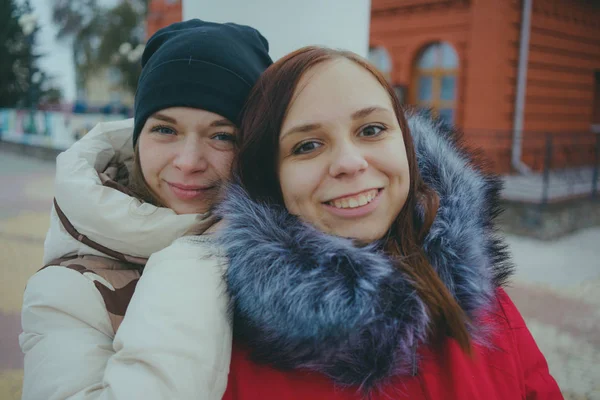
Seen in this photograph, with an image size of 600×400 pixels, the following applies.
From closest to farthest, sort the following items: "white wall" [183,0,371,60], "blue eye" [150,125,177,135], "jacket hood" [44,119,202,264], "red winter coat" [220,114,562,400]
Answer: "red winter coat" [220,114,562,400] < "jacket hood" [44,119,202,264] < "blue eye" [150,125,177,135] < "white wall" [183,0,371,60]

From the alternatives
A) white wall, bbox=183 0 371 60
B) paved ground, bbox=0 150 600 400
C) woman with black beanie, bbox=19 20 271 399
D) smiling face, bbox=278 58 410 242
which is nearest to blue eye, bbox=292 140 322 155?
smiling face, bbox=278 58 410 242

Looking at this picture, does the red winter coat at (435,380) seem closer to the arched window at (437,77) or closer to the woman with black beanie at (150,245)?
the woman with black beanie at (150,245)

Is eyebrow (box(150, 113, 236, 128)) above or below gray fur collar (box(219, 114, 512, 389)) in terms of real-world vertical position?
above

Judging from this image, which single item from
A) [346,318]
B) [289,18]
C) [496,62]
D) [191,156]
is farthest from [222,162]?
[496,62]

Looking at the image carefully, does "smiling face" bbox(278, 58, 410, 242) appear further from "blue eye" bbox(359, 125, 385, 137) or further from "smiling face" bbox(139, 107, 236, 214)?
"smiling face" bbox(139, 107, 236, 214)

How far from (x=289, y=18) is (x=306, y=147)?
4.38 ft

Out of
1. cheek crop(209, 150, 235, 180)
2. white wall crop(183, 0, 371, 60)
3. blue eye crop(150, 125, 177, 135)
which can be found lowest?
cheek crop(209, 150, 235, 180)

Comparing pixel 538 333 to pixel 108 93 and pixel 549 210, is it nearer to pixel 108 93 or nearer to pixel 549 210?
pixel 549 210

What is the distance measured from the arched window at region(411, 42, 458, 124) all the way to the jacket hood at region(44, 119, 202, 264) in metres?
9.92

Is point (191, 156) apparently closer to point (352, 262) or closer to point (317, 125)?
point (317, 125)

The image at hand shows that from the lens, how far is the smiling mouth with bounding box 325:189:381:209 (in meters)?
1.43

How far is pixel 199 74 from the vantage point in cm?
177

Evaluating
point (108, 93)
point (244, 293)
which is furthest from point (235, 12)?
point (108, 93)

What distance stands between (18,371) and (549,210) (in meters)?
7.71
